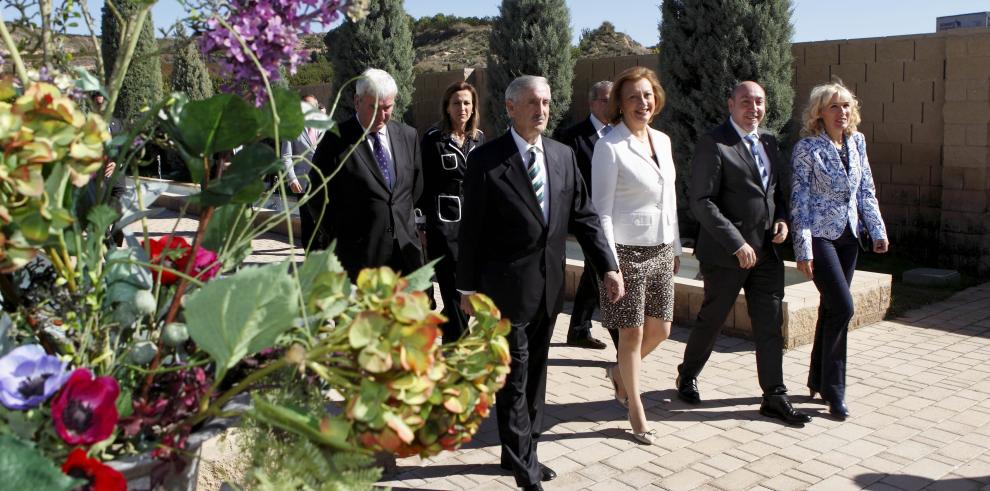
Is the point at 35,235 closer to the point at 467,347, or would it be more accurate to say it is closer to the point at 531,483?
the point at 467,347

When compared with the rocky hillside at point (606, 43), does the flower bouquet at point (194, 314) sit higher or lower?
lower

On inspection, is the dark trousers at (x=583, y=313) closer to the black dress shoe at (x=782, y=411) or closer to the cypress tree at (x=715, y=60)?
the black dress shoe at (x=782, y=411)

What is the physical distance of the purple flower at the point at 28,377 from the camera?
1178 millimetres

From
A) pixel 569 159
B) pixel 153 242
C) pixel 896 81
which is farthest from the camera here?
pixel 896 81

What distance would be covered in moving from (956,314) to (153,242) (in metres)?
7.77

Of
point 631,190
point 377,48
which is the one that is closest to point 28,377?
point 631,190

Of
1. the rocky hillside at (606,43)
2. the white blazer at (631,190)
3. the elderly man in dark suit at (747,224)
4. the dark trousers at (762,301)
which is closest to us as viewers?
the white blazer at (631,190)

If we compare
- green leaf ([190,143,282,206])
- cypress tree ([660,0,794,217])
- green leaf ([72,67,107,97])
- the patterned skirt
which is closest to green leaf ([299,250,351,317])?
green leaf ([190,143,282,206])

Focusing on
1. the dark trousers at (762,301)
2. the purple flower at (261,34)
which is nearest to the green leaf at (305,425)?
the purple flower at (261,34)

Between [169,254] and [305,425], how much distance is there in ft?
1.48

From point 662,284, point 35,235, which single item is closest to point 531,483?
point 662,284

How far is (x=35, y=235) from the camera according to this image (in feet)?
3.83

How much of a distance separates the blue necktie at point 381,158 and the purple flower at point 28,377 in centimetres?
421

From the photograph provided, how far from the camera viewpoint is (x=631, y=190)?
4980 mm
